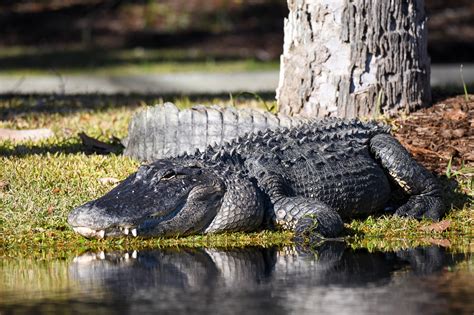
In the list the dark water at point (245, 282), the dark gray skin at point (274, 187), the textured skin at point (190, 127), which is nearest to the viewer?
the dark water at point (245, 282)

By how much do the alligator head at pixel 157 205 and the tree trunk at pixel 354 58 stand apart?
2.48m

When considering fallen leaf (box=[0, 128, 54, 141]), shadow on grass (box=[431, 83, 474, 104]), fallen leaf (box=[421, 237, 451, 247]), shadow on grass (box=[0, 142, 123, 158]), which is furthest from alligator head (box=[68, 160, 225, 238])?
shadow on grass (box=[431, 83, 474, 104])

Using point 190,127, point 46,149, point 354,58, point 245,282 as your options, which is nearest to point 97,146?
point 46,149

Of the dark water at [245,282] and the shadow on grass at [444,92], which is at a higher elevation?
the shadow on grass at [444,92]

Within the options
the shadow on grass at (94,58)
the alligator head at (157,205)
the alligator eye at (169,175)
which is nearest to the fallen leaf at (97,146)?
the alligator head at (157,205)

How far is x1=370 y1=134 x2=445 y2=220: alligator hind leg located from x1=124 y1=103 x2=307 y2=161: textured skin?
101 cm

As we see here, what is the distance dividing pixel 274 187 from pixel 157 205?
95 cm

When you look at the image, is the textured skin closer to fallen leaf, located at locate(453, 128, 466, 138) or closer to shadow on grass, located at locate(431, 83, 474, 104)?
fallen leaf, located at locate(453, 128, 466, 138)

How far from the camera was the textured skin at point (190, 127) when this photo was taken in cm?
916

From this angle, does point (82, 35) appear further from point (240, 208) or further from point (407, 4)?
point (240, 208)

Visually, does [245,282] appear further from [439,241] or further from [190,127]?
[190,127]

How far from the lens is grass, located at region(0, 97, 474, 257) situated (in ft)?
24.3

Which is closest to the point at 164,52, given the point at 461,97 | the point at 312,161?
the point at 461,97

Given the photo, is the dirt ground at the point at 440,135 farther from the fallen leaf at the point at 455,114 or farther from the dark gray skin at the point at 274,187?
the dark gray skin at the point at 274,187
